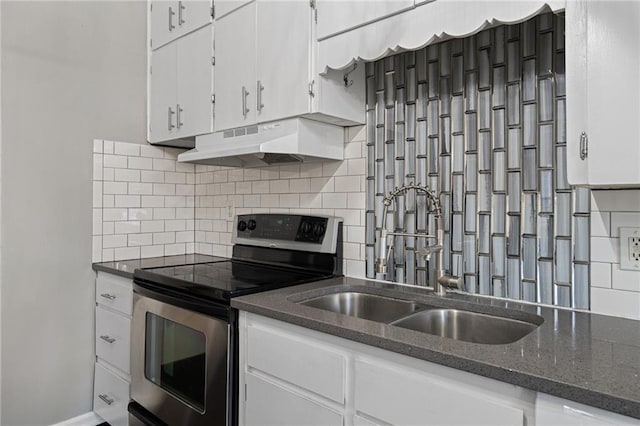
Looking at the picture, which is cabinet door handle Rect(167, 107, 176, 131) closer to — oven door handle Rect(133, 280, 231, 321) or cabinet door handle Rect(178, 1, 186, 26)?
cabinet door handle Rect(178, 1, 186, 26)

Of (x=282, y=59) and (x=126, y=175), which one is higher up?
(x=282, y=59)

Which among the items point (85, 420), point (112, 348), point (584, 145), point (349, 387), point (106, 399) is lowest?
point (85, 420)

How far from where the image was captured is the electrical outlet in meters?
1.27

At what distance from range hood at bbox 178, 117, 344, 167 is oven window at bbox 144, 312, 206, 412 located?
0.80m

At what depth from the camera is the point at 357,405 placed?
3.89 feet

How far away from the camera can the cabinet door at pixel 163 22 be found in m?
2.43

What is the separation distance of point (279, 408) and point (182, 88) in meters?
1.79

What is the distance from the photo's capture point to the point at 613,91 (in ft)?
3.39

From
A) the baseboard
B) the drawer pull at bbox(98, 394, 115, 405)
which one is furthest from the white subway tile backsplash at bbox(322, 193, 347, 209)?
the baseboard

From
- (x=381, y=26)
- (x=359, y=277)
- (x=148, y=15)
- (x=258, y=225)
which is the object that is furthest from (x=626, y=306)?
(x=148, y=15)

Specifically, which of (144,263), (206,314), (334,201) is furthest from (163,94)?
(206,314)

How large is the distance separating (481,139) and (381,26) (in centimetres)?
57

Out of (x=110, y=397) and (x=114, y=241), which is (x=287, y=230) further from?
(x=110, y=397)

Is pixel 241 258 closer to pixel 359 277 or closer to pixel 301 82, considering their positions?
pixel 359 277
